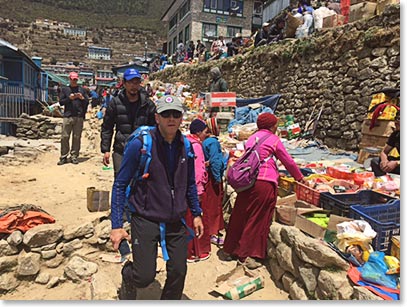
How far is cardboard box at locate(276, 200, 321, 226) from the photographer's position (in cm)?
354

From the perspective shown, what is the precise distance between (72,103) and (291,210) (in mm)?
6068

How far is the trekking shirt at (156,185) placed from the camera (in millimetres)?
2371

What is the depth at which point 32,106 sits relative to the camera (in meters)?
19.8

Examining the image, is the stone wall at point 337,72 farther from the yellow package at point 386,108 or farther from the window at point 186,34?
the window at point 186,34

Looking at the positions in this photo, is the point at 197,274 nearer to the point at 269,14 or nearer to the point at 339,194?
the point at 339,194

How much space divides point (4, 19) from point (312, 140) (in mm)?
90333

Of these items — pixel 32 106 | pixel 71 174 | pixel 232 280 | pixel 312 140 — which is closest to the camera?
pixel 232 280

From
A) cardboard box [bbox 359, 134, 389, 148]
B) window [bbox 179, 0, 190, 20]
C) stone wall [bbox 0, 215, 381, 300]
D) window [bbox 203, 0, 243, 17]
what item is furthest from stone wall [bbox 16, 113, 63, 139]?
window [bbox 179, 0, 190, 20]

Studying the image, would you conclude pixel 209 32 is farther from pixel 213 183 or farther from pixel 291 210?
pixel 291 210

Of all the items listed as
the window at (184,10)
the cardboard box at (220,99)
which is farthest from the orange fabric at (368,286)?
the window at (184,10)

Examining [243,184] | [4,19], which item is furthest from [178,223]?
[4,19]

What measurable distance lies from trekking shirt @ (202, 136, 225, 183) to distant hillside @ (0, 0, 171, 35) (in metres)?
91.8

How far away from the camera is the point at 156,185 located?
238 cm

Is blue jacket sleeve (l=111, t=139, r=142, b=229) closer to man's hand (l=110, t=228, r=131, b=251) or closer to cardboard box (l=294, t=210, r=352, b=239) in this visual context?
man's hand (l=110, t=228, r=131, b=251)
